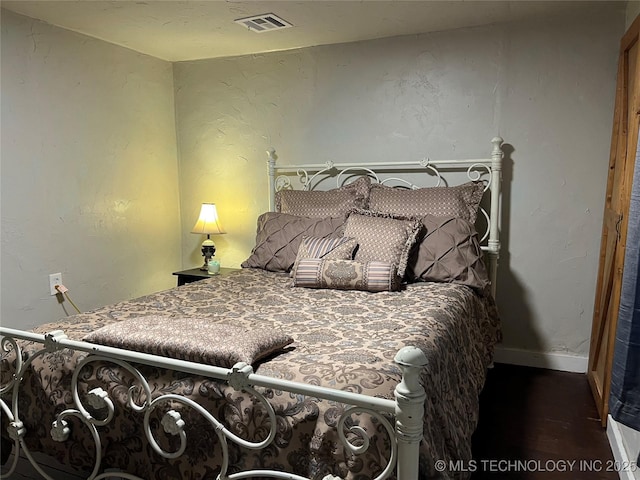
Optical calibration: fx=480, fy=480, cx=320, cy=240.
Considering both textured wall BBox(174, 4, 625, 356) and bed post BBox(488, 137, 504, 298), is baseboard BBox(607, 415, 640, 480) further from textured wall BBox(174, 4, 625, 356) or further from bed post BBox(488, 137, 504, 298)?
bed post BBox(488, 137, 504, 298)

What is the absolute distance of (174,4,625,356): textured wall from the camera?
8.95 feet

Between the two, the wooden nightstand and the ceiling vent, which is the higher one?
the ceiling vent

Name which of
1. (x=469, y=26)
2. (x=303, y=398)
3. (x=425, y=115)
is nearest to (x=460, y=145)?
(x=425, y=115)

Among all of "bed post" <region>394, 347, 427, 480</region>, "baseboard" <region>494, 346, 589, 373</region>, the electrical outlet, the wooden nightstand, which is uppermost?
"bed post" <region>394, 347, 427, 480</region>

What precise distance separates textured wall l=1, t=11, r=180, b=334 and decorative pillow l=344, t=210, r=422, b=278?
1.70m

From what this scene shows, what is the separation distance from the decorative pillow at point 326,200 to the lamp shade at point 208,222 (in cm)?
58

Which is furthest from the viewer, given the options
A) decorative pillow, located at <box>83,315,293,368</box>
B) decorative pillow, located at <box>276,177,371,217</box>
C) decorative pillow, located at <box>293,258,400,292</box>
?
decorative pillow, located at <box>276,177,371,217</box>

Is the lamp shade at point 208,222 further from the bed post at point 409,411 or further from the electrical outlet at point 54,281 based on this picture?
the bed post at point 409,411

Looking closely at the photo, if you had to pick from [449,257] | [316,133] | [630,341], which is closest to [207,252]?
[316,133]

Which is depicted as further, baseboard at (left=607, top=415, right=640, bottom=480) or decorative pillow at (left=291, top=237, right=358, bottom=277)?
decorative pillow at (left=291, top=237, right=358, bottom=277)

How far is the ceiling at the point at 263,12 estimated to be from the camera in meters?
2.51

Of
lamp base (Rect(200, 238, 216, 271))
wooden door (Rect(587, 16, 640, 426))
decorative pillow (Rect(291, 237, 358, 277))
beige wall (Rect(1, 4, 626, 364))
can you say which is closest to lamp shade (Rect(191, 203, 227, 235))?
lamp base (Rect(200, 238, 216, 271))

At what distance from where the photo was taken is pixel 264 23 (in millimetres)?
2803

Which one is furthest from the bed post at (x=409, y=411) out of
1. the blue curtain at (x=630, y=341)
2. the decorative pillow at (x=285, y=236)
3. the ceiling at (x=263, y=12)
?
the ceiling at (x=263, y=12)
